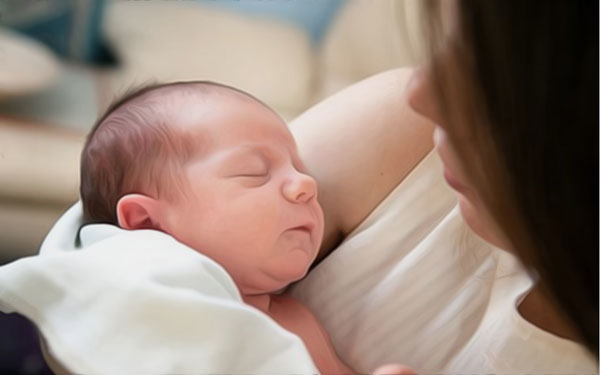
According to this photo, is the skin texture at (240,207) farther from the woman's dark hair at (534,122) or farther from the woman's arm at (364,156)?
the woman's dark hair at (534,122)

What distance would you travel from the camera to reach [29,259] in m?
0.59

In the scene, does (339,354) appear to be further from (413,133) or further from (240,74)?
(240,74)

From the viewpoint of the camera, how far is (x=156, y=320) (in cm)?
52

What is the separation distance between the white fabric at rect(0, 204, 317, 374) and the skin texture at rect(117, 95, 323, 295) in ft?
0.13

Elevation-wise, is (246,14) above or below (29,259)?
below

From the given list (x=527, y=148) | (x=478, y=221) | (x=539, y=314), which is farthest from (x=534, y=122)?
(x=539, y=314)

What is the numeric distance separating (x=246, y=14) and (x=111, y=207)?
4.43 ft

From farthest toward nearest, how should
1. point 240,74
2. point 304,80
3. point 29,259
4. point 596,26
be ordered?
point 304,80, point 240,74, point 29,259, point 596,26

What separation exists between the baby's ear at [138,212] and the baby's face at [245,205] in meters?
0.01

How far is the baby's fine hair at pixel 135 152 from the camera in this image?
61 centimetres

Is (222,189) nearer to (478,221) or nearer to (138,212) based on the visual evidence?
(138,212)

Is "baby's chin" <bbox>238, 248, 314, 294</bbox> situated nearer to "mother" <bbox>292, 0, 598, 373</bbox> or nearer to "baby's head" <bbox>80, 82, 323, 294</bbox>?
"baby's head" <bbox>80, 82, 323, 294</bbox>

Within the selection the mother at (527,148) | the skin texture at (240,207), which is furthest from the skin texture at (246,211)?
the mother at (527,148)

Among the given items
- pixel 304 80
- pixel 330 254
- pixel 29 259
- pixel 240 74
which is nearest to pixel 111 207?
pixel 29 259
